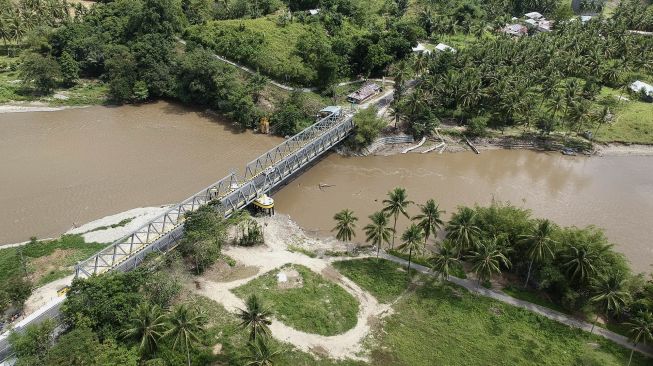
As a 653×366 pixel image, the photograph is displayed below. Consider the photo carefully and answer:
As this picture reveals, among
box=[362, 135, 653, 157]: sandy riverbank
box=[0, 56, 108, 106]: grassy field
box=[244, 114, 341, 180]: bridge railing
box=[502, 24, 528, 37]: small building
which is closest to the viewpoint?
box=[244, 114, 341, 180]: bridge railing

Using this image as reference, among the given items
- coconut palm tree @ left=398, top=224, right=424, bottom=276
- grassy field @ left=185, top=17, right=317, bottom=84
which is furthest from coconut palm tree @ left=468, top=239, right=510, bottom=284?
grassy field @ left=185, top=17, right=317, bottom=84

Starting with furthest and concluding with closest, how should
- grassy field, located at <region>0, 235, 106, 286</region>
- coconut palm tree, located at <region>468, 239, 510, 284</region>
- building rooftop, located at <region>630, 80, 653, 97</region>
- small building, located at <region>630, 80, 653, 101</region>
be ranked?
building rooftop, located at <region>630, 80, 653, 97</region> < small building, located at <region>630, 80, 653, 101</region> < grassy field, located at <region>0, 235, 106, 286</region> < coconut palm tree, located at <region>468, 239, 510, 284</region>

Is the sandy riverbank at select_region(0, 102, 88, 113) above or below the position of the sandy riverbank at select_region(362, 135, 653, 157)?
above

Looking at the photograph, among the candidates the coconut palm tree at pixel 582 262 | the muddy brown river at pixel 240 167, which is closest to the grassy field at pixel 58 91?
the muddy brown river at pixel 240 167

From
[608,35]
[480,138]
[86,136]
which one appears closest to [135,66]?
[86,136]

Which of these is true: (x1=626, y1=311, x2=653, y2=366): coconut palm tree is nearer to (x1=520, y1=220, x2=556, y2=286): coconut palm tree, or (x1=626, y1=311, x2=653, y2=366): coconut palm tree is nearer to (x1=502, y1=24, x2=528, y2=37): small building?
(x1=520, y1=220, x2=556, y2=286): coconut palm tree

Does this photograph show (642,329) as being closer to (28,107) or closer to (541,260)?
(541,260)

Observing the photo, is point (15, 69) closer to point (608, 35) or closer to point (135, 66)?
point (135, 66)

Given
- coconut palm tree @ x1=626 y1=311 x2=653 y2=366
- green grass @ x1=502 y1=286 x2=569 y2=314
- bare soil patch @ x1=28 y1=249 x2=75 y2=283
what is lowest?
green grass @ x1=502 y1=286 x2=569 y2=314
